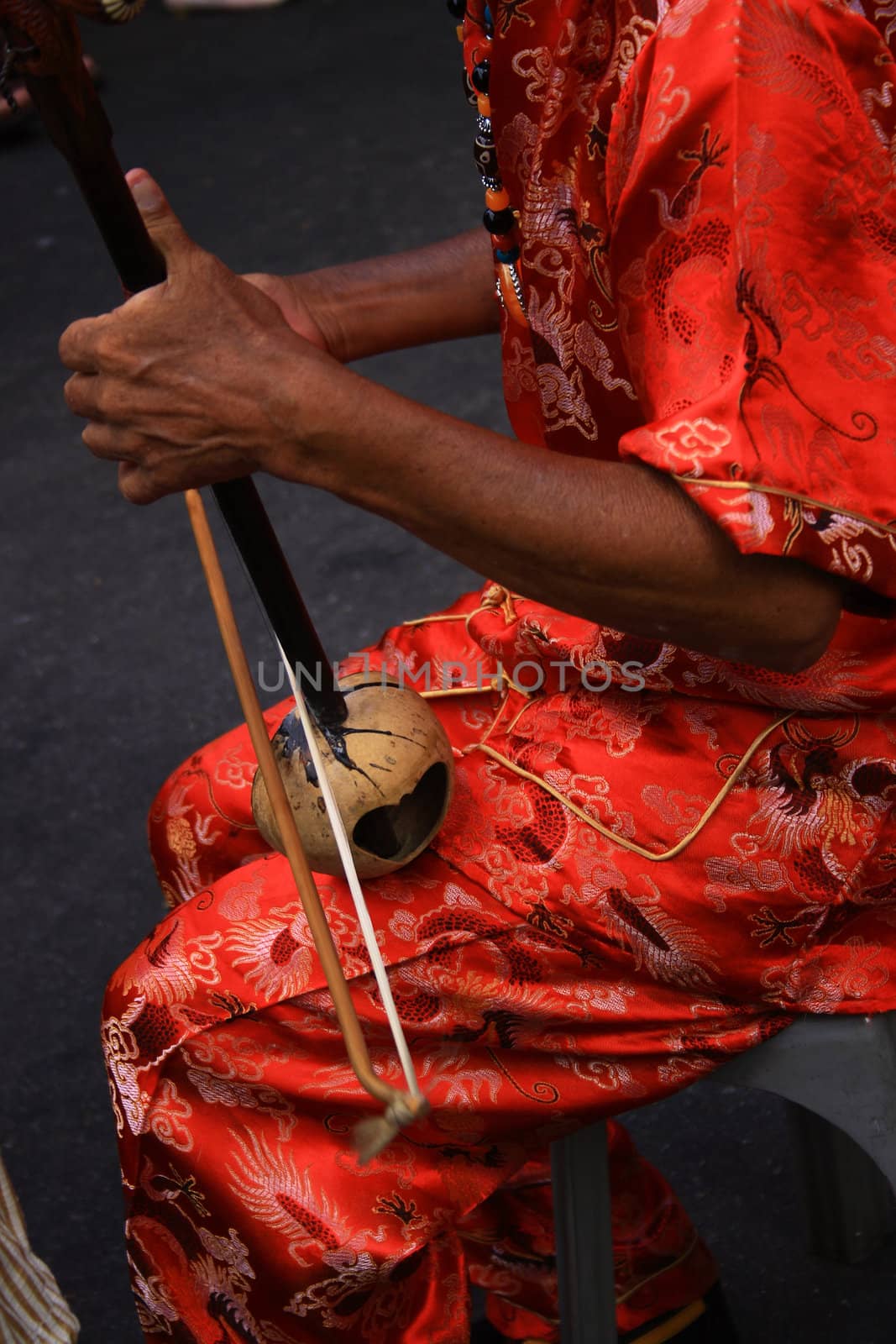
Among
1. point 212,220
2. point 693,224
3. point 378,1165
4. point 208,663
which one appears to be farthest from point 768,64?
point 212,220

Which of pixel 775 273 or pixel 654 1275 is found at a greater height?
pixel 775 273

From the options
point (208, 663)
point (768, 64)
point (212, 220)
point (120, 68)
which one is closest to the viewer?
point (768, 64)

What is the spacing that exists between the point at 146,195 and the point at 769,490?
1.15ft

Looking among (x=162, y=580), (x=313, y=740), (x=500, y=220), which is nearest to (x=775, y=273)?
(x=500, y=220)

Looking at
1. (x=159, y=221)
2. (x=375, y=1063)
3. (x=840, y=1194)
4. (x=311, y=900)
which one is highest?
(x=159, y=221)

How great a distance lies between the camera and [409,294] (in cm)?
121

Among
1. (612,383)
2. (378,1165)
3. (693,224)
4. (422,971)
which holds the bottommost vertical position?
(378,1165)

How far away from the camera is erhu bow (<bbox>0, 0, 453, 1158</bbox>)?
72 cm

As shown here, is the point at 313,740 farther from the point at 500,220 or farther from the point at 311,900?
the point at 500,220

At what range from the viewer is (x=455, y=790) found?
3.31 feet

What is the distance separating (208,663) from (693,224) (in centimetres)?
158

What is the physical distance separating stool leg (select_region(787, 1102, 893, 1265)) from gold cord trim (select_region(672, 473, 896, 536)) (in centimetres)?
74

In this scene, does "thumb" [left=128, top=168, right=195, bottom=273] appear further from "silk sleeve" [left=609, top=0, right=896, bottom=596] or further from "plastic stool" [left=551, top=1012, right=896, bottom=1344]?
"plastic stool" [left=551, top=1012, right=896, bottom=1344]

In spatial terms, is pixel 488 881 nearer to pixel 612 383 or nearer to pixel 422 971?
pixel 422 971
